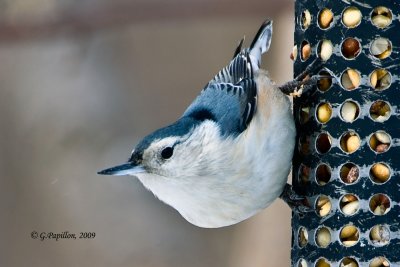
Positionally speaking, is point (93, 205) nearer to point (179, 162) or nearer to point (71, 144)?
point (71, 144)

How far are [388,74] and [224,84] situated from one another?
2.02 ft

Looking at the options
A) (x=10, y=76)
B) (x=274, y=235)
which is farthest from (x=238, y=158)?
(x=10, y=76)

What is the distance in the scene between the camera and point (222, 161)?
2496 millimetres

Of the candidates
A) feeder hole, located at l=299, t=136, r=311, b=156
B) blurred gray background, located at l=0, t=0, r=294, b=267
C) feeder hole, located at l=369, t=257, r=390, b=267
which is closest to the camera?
feeder hole, located at l=369, t=257, r=390, b=267

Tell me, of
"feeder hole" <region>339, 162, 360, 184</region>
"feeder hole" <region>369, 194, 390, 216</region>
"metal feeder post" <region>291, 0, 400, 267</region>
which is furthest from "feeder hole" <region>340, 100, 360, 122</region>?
"feeder hole" <region>369, 194, 390, 216</region>

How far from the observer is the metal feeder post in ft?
7.73

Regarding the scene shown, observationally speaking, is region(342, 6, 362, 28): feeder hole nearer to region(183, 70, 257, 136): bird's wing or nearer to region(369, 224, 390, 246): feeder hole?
region(183, 70, 257, 136): bird's wing

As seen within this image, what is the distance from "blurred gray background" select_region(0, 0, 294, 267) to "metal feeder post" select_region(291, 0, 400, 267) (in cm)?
178

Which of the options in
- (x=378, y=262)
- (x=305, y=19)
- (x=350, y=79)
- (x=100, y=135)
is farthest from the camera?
(x=100, y=135)

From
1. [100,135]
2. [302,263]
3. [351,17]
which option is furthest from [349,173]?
[100,135]

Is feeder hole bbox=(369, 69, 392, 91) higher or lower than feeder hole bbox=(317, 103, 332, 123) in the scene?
higher

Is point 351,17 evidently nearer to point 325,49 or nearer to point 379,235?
point 325,49

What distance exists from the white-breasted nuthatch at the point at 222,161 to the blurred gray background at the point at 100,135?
1.73m

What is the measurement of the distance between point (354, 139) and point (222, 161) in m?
0.39
